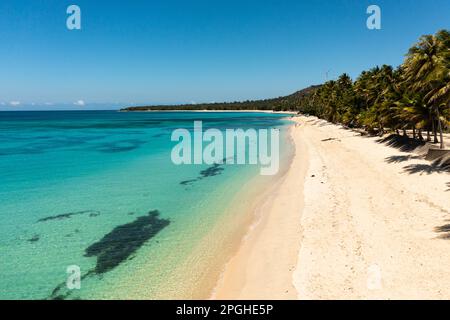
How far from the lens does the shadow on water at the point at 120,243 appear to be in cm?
1085

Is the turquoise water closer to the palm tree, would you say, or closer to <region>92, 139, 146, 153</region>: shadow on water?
the palm tree

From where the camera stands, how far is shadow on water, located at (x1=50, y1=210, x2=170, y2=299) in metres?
10.9

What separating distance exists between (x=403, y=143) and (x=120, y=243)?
28671 millimetres

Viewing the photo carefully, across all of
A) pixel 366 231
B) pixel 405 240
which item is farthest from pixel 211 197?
pixel 405 240

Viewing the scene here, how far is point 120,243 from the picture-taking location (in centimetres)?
1296

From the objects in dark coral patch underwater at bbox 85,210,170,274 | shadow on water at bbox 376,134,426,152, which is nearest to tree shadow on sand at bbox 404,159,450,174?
shadow on water at bbox 376,134,426,152

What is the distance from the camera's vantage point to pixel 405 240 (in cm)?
1090

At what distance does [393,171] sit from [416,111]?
22.9 feet

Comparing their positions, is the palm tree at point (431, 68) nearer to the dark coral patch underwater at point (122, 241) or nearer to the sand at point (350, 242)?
the sand at point (350, 242)

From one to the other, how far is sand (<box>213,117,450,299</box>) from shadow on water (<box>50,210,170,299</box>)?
4320 mm

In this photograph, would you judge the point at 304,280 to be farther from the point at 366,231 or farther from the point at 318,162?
the point at 318,162
